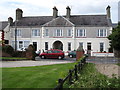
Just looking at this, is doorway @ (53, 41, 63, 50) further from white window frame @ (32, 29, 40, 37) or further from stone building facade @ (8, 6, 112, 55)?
white window frame @ (32, 29, 40, 37)

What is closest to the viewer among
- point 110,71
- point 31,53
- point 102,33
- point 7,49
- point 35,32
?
point 110,71

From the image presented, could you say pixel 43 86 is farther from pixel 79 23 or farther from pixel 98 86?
pixel 79 23

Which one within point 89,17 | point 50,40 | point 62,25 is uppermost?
point 89,17

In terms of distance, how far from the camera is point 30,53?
21.5m

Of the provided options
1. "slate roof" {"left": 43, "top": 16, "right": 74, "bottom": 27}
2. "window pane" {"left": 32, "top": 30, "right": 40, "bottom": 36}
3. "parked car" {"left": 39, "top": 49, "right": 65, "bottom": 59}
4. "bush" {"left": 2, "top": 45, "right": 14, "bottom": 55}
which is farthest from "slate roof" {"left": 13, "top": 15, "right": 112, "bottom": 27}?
"bush" {"left": 2, "top": 45, "right": 14, "bottom": 55}

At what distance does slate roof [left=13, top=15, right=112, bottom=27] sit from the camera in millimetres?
33634

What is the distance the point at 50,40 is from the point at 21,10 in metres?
11.4

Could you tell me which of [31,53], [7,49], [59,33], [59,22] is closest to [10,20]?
[59,22]

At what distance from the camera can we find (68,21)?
3362 cm

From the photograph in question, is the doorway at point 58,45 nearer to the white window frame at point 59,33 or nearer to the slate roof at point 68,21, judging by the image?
the white window frame at point 59,33

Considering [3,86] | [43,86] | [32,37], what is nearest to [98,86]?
[43,86]

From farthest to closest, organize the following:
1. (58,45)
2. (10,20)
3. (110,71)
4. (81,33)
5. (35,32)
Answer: (10,20)
(58,45)
(35,32)
(81,33)
(110,71)

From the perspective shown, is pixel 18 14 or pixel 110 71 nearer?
pixel 110 71

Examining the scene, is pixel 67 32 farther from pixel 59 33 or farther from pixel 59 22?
pixel 59 22
